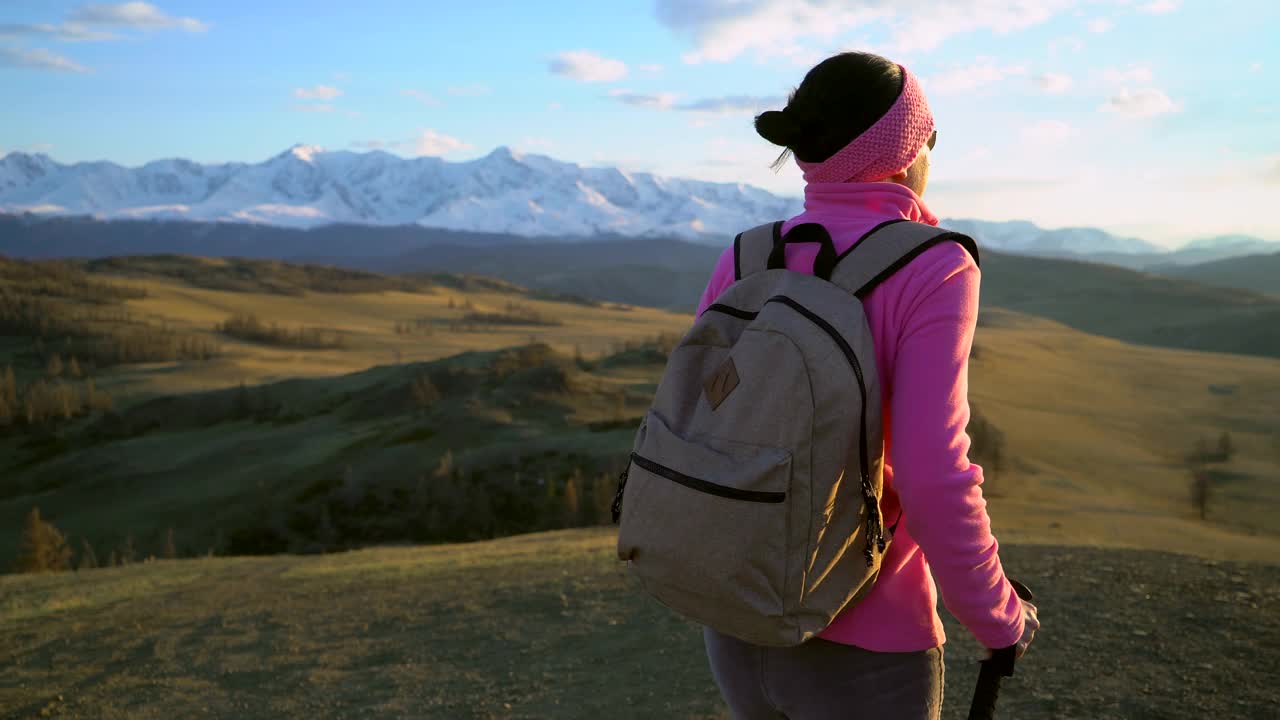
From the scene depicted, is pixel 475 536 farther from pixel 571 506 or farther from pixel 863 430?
pixel 863 430

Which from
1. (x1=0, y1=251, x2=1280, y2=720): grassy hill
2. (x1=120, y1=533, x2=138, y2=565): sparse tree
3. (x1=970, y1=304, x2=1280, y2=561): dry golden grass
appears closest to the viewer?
(x1=0, y1=251, x2=1280, y2=720): grassy hill

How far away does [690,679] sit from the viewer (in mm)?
4812

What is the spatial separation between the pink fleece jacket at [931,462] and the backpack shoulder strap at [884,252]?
15 millimetres

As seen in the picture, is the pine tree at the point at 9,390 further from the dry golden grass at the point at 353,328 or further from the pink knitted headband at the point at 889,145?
the pink knitted headband at the point at 889,145

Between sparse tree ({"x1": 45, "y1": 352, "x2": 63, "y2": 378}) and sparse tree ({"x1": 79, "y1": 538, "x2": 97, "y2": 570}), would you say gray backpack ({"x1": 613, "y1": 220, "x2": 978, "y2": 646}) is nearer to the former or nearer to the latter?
sparse tree ({"x1": 79, "y1": 538, "x2": 97, "y2": 570})

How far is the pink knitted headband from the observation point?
173 cm

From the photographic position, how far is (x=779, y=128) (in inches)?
70.5

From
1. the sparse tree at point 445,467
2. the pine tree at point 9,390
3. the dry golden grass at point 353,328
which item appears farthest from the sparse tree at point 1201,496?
the pine tree at point 9,390

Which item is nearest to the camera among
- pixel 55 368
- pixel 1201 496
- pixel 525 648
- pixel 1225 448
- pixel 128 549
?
pixel 525 648

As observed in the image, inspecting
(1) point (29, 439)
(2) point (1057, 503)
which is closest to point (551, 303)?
(1) point (29, 439)

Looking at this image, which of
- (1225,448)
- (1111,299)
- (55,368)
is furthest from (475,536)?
(1111,299)

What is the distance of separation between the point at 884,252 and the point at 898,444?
0.33 m

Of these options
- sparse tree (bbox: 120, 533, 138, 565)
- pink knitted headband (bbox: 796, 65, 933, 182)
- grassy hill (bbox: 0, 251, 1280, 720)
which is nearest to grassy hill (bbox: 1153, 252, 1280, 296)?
grassy hill (bbox: 0, 251, 1280, 720)

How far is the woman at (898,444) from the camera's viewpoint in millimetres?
1567
